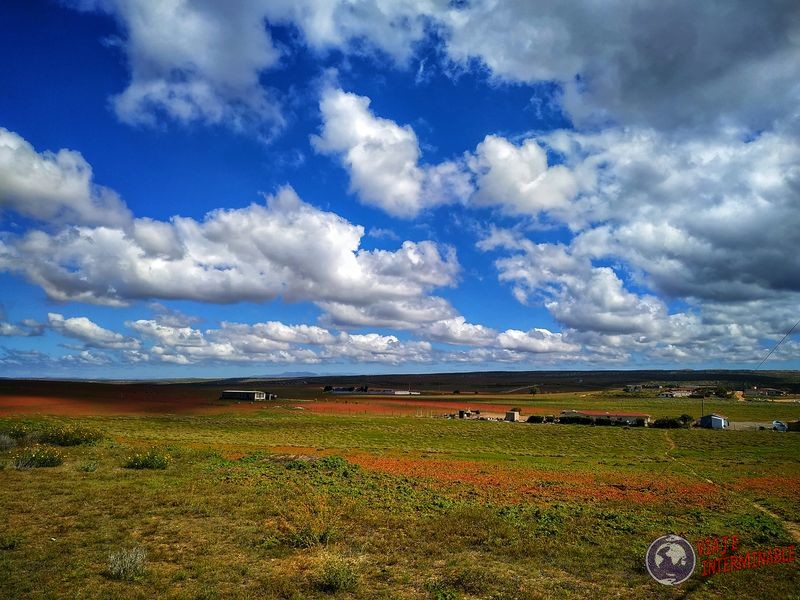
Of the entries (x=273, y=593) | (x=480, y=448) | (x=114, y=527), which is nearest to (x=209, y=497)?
(x=114, y=527)

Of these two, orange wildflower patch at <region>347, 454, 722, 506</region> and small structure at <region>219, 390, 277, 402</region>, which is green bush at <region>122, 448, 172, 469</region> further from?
small structure at <region>219, 390, 277, 402</region>

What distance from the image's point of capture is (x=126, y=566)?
11.3 meters

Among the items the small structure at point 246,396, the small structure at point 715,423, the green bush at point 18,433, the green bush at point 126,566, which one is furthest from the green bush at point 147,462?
the small structure at point 246,396

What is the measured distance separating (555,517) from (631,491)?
917 cm

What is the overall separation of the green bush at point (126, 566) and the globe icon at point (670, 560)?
12.1 metres

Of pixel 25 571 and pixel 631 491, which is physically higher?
pixel 25 571

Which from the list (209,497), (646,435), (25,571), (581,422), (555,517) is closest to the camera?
(25,571)

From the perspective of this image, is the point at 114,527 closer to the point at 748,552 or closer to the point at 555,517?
the point at 555,517

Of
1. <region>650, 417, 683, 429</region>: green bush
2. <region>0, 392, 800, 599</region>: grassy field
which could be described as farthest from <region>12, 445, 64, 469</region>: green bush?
<region>650, 417, 683, 429</region>: green bush

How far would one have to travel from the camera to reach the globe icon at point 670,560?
38.5ft

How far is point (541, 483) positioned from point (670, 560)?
574 inches

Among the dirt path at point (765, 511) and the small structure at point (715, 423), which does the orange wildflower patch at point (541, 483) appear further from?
the small structure at point (715, 423)

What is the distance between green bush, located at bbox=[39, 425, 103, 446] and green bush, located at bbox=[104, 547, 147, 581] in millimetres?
25824

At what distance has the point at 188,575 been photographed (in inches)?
457
